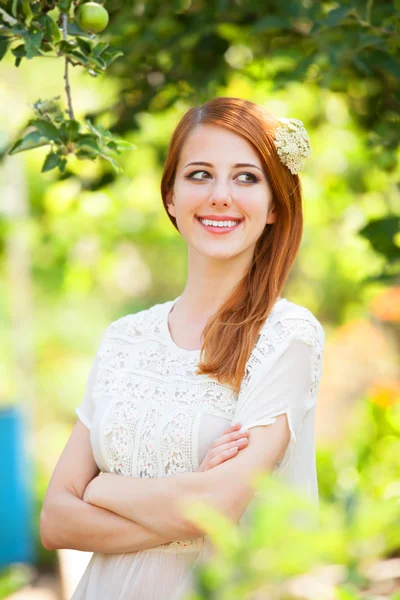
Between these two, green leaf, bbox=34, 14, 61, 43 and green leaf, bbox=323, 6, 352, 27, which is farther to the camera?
green leaf, bbox=323, 6, 352, 27

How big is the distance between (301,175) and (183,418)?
0.97m

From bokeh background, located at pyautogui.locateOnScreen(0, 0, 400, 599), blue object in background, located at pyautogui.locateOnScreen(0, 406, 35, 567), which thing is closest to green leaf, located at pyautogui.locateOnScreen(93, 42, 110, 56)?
bokeh background, located at pyautogui.locateOnScreen(0, 0, 400, 599)

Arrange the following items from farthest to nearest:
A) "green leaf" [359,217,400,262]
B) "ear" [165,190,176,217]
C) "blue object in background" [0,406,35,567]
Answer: "blue object in background" [0,406,35,567] < "green leaf" [359,217,400,262] < "ear" [165,190,176,217]

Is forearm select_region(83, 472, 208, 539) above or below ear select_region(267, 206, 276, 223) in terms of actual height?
below

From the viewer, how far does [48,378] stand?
33.3 ft

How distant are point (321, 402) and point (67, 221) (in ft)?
15.7

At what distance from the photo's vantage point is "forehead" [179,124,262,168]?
1.84m

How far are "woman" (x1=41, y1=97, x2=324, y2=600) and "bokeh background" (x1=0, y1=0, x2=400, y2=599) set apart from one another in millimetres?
275

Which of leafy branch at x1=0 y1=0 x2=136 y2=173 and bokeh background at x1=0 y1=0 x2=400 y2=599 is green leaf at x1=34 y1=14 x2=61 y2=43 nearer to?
leafy branch at x1=0 y1=0 x2=136 y2=173

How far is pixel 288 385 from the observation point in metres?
1.71

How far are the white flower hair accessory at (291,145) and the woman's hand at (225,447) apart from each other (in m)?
0.67

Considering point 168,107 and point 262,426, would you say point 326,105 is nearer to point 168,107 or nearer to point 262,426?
point 168,107

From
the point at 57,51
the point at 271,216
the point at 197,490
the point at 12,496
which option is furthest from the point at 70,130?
the point at 12,496

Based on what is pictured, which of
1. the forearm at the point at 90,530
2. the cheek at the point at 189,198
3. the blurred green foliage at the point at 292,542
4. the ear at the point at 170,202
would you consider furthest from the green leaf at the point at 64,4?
the blurred green foliage at the point at 292,542
